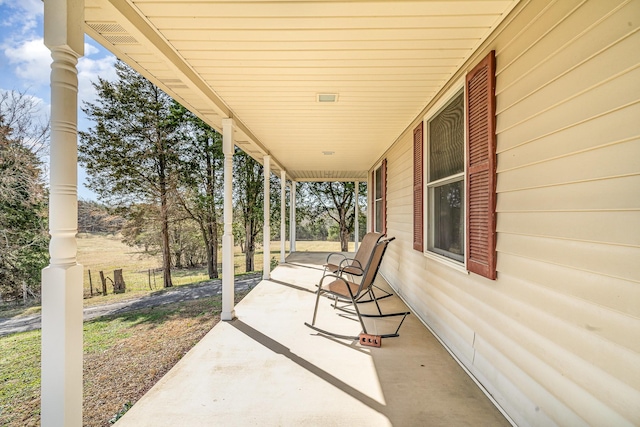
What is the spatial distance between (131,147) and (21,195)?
10.6ft

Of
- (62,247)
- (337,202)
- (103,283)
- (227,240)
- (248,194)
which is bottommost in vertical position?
(103,283)

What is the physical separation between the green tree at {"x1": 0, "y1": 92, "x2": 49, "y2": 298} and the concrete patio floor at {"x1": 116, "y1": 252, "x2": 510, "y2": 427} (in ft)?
23.8

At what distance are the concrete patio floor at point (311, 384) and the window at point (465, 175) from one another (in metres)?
0.91

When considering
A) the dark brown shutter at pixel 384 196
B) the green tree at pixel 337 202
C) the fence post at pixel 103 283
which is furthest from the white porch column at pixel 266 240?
the green tree at pixel 337 202

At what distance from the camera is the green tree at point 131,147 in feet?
30.3

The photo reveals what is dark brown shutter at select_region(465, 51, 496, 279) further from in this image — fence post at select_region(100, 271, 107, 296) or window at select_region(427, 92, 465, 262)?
fence post at select_region(100, 271, 107, 296)

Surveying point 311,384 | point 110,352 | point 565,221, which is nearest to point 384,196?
point 311,384

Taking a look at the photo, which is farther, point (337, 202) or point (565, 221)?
point (337, 202)

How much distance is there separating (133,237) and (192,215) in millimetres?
2027

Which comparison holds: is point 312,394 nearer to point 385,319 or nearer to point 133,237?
point 385,319

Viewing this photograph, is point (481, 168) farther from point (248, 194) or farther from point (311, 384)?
point (248, 194)

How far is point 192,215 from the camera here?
1020 centimetres

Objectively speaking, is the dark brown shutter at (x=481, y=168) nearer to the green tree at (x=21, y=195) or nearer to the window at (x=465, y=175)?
the window at (x=465, y=175)

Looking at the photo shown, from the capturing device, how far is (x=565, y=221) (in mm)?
1404
